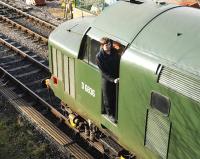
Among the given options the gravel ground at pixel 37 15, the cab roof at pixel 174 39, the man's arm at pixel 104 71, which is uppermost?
the cab roof at pixel 174 39

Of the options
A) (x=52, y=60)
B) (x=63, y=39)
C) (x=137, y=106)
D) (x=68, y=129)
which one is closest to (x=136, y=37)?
(x=137, y=106)

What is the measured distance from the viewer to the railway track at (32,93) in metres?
10.1

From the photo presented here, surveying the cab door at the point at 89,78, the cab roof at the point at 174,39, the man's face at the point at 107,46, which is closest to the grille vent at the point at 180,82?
the cab roof at the point at 174,39

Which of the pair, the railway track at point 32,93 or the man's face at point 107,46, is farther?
the railway track at point 32,93

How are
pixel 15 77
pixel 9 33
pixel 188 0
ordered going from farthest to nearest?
pixel 188 0
pixel 9 33
pixel 15 77

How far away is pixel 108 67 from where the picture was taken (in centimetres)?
748

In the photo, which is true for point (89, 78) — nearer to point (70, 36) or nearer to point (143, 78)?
point (70, 36)

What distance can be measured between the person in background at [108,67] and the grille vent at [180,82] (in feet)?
4.52

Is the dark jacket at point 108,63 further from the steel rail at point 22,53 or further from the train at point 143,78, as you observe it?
the steel rail at point 22,53

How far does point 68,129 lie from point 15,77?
397cm

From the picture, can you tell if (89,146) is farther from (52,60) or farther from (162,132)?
(162,132)

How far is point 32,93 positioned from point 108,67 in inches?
218

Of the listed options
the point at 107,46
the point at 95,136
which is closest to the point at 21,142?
the point at 95,136

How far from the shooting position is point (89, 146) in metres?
9.99
